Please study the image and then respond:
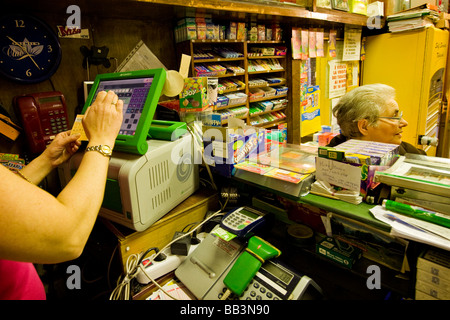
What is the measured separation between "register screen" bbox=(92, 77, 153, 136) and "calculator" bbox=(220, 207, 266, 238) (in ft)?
1.75

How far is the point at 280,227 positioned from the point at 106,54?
5.45 feet

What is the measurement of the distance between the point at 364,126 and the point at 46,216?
1890 millimetres

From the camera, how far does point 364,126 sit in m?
1.86

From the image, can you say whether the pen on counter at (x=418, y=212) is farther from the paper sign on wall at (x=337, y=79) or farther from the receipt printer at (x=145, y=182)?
the paper sign on wall at (x=337, y=79)

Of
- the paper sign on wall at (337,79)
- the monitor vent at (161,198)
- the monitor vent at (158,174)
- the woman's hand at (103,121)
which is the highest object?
the paper sign on wall at (337,79)

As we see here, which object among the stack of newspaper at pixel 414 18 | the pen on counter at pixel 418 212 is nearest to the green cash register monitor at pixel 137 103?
the pen on counter at pixel 418 212

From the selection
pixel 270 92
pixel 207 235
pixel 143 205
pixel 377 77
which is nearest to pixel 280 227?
pixel 207 235

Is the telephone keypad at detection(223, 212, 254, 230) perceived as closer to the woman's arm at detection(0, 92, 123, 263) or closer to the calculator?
the calculator

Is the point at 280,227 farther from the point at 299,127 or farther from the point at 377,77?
the point at 377,77

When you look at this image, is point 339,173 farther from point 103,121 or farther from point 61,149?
Result: point 61,149

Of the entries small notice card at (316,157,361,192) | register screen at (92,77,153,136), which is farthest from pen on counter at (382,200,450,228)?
register screen at (92,77,153,136)

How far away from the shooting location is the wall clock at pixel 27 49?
1.51 m

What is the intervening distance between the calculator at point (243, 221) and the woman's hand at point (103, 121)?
1.77 ft

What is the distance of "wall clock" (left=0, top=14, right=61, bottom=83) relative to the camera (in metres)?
1.51
